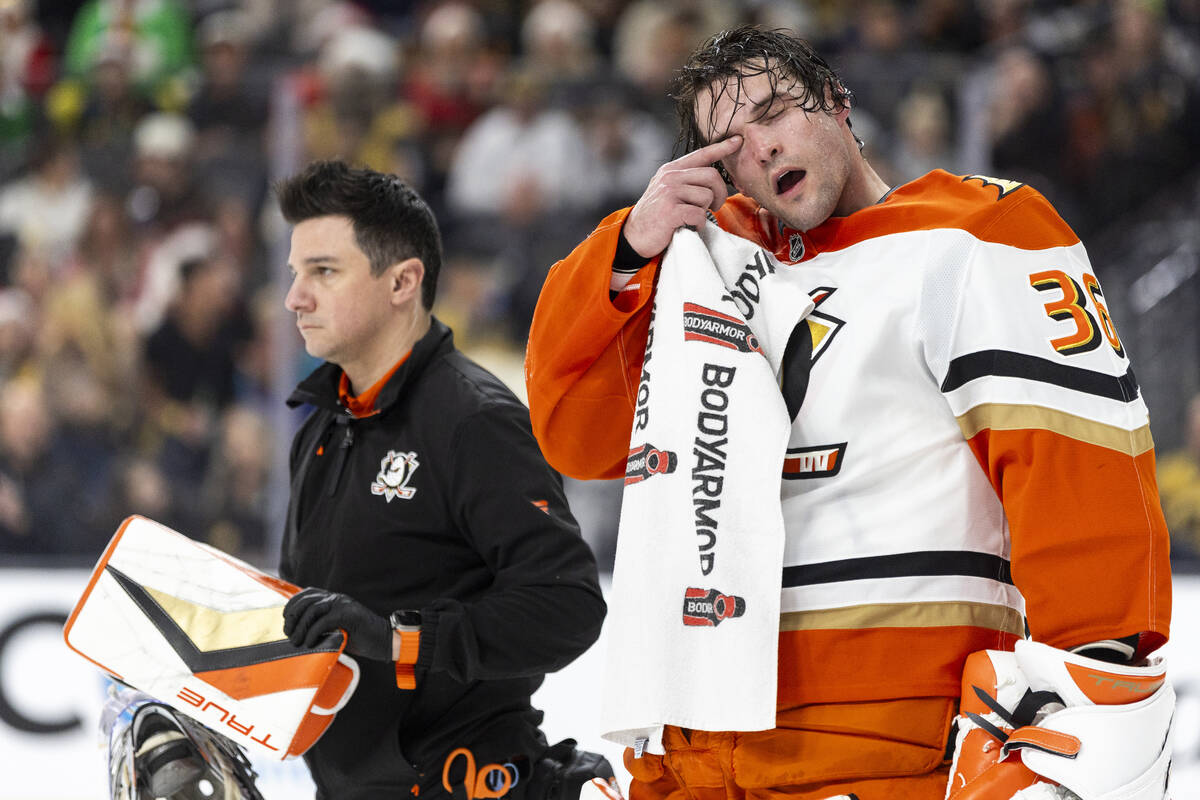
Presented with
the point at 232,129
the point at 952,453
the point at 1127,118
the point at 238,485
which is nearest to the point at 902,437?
the point at 952,453

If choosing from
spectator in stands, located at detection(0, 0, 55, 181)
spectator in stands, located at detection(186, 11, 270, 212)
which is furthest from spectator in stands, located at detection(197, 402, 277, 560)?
spectator in stands, located at detection(0, 0, 55, 181)

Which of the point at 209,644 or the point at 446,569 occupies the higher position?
the point at 446,569

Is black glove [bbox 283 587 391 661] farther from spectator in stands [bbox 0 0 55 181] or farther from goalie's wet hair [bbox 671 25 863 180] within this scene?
spectator in stands [bbox 0 0 55 181]

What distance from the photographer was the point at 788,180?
1.86 m

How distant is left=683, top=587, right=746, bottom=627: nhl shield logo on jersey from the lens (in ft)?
5.68

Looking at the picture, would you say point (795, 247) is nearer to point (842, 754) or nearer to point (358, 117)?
point (842, 754)

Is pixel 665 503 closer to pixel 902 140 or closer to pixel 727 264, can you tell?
pixel 727 264

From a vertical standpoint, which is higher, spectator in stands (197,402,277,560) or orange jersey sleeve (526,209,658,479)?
orange jersey sleeve (526,209,658,479)

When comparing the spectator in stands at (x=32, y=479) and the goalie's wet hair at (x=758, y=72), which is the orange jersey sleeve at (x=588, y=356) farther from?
the spectator in stands at (x=32, y=479)

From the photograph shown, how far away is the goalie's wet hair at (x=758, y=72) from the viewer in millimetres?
1841

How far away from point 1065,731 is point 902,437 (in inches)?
16.0

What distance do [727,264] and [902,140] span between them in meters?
3.24

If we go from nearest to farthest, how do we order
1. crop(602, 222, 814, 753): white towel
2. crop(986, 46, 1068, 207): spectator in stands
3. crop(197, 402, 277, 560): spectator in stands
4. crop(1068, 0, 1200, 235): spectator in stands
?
crop(602, 222, 814, 753): white towel, crop(197, 402, 277, 560): spectator in stands, crop(986, 46, 1068, 207): spectator in stands, crop(1068, 0, 1200, 235): spectator in stands

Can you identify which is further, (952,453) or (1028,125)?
(1028,125)
